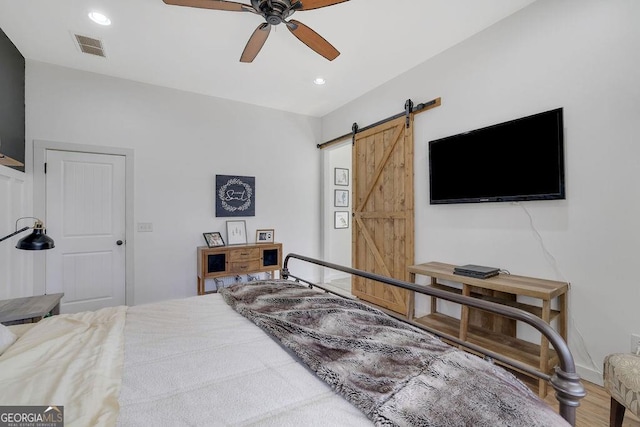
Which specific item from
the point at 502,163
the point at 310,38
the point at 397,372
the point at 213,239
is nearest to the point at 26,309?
the point at 213,239

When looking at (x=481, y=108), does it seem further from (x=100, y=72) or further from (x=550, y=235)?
(x=100, y=72)

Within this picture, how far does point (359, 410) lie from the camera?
898 millimetres

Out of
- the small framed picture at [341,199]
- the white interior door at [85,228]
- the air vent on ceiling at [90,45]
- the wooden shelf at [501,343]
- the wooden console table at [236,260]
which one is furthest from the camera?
the small framed picture at [341,199]

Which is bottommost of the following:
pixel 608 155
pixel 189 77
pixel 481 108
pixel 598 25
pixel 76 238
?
pixel 76 238

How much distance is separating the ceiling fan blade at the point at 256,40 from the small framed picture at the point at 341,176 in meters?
2.88

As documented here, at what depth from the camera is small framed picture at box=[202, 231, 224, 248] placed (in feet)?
12.9

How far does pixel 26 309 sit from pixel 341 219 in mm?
4117

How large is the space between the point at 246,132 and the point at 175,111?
0.96 meters

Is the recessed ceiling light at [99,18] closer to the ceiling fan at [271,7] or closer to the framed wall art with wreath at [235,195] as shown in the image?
the ceiling fan at [271,7]

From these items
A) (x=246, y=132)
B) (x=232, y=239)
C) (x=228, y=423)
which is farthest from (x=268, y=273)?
(x=228, y=423)

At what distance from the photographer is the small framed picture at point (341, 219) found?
5.20 meters

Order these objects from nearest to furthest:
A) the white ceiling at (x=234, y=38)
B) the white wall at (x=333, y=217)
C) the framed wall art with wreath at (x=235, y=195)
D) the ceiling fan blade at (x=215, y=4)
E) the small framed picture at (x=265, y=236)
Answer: the ceiling fan blade at (x=215, y=4) < the white ceiling at (x=234, y=38) < the framed wall art with wreath at (x=235, y=195) < the small framed picture at (x=265, y=236) < the white wall at (x=333, y=217)

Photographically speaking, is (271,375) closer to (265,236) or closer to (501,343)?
(501,343)

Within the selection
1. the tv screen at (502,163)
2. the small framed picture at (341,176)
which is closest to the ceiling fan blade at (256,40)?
the tv screen at (502,163)
